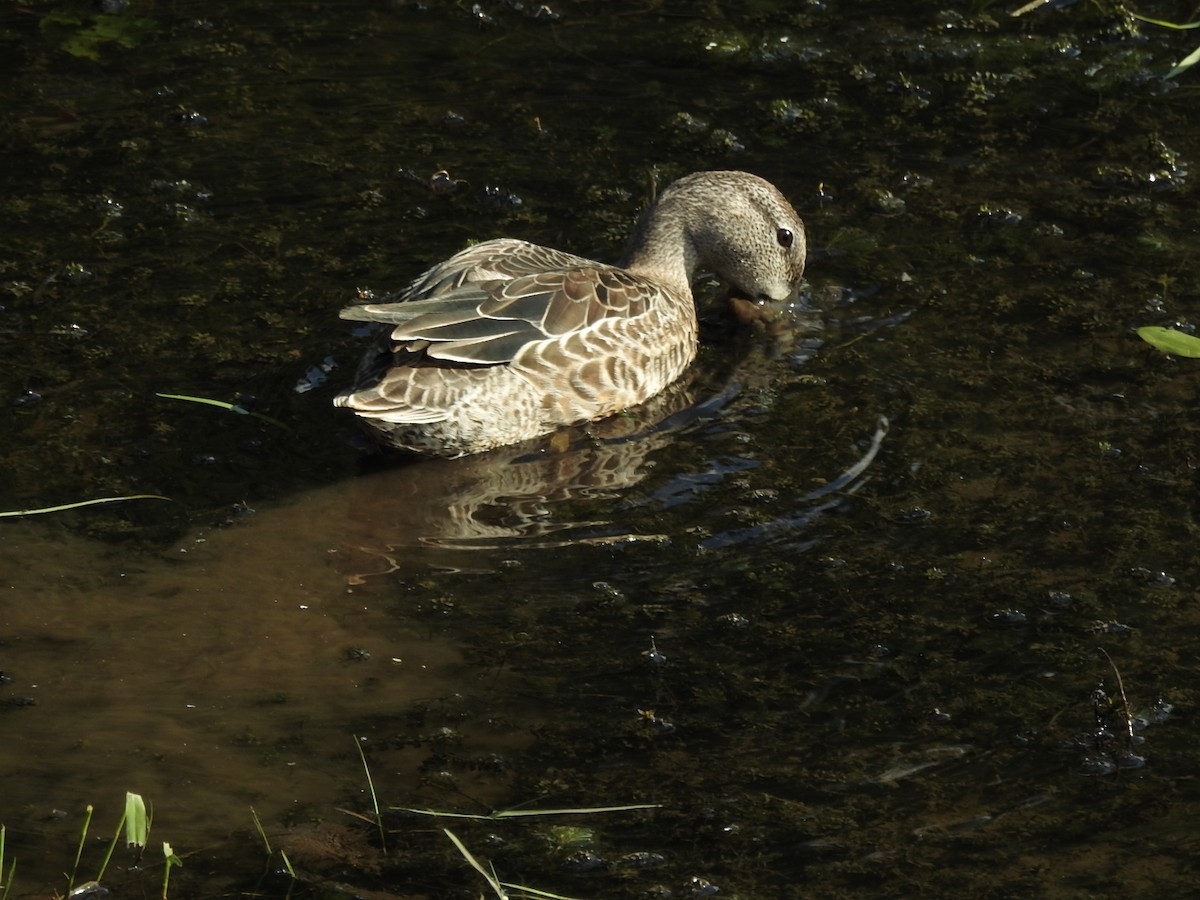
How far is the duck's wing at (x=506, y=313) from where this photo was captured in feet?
19.6

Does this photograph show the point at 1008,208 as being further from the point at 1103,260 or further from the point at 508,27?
the point at 508,27

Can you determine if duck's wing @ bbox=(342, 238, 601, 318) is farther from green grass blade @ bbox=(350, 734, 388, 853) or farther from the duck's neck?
green grass blade @ bbox=(350, 734, 388, 853)

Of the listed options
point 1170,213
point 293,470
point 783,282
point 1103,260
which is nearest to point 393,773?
point 293,470

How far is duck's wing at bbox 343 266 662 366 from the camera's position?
5961 millimetres

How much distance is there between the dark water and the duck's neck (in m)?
0.37

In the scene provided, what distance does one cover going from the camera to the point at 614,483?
5.95 m

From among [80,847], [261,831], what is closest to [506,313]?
Answer: [261,831]

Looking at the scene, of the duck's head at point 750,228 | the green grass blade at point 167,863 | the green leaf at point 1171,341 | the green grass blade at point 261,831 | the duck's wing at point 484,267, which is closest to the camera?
the green grass blade at point 167,863

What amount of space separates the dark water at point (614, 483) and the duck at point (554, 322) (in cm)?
18

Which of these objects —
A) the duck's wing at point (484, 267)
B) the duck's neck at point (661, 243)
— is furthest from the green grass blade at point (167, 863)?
the duck's neck at point (661, 243)

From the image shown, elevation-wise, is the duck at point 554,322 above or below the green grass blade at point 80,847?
above

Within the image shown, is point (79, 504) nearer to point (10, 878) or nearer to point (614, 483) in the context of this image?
point (614, 483)

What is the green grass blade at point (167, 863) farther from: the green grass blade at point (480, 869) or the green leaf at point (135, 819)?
the green grass blade at point (480, 869)

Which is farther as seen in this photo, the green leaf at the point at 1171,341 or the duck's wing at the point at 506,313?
the duck's wing at the point at 506,313
